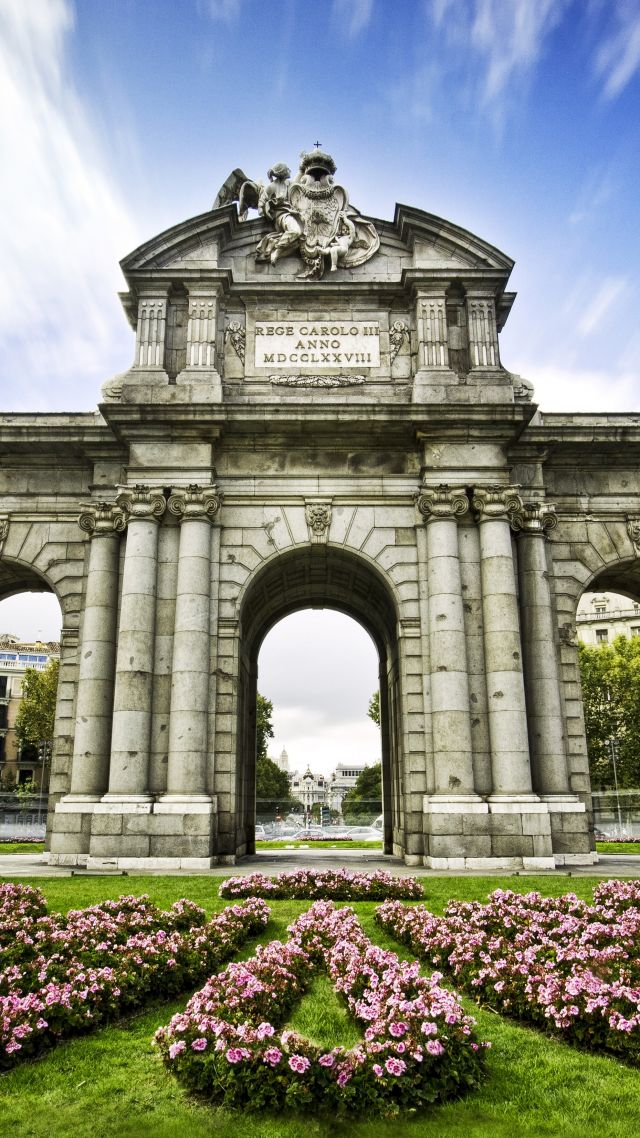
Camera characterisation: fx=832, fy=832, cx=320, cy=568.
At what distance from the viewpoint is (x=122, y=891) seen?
1321 cm

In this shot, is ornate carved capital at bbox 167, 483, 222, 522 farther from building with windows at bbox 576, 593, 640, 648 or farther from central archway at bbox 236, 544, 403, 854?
building with windows at bbox 576, 593, 640, 648

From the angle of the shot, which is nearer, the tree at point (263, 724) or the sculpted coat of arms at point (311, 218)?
the sculpted coat of arms at point (311, 218)

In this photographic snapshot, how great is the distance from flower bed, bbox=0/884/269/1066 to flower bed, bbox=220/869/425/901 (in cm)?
206

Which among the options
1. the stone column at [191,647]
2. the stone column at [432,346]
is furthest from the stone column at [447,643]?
the stone column at [191,647]

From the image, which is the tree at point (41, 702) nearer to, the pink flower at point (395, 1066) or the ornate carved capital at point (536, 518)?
the ornate carved capital at point (536, 518)

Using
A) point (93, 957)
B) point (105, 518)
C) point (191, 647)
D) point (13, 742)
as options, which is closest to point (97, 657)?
point (191, 647)

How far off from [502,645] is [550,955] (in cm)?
1056

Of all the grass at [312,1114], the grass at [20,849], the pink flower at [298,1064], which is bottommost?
the grass at [312,1114]

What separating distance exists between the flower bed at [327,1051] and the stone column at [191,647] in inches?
416

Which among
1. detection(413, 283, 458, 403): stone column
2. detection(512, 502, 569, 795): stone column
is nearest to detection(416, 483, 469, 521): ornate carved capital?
detection(512, 502, 569, 795): stone column

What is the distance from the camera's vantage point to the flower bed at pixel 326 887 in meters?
12.8

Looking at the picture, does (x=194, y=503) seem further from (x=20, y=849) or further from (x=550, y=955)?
(x=20, y=849)

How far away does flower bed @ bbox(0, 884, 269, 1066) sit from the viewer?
700 centimetres

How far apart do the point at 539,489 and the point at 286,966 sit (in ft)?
49.5
